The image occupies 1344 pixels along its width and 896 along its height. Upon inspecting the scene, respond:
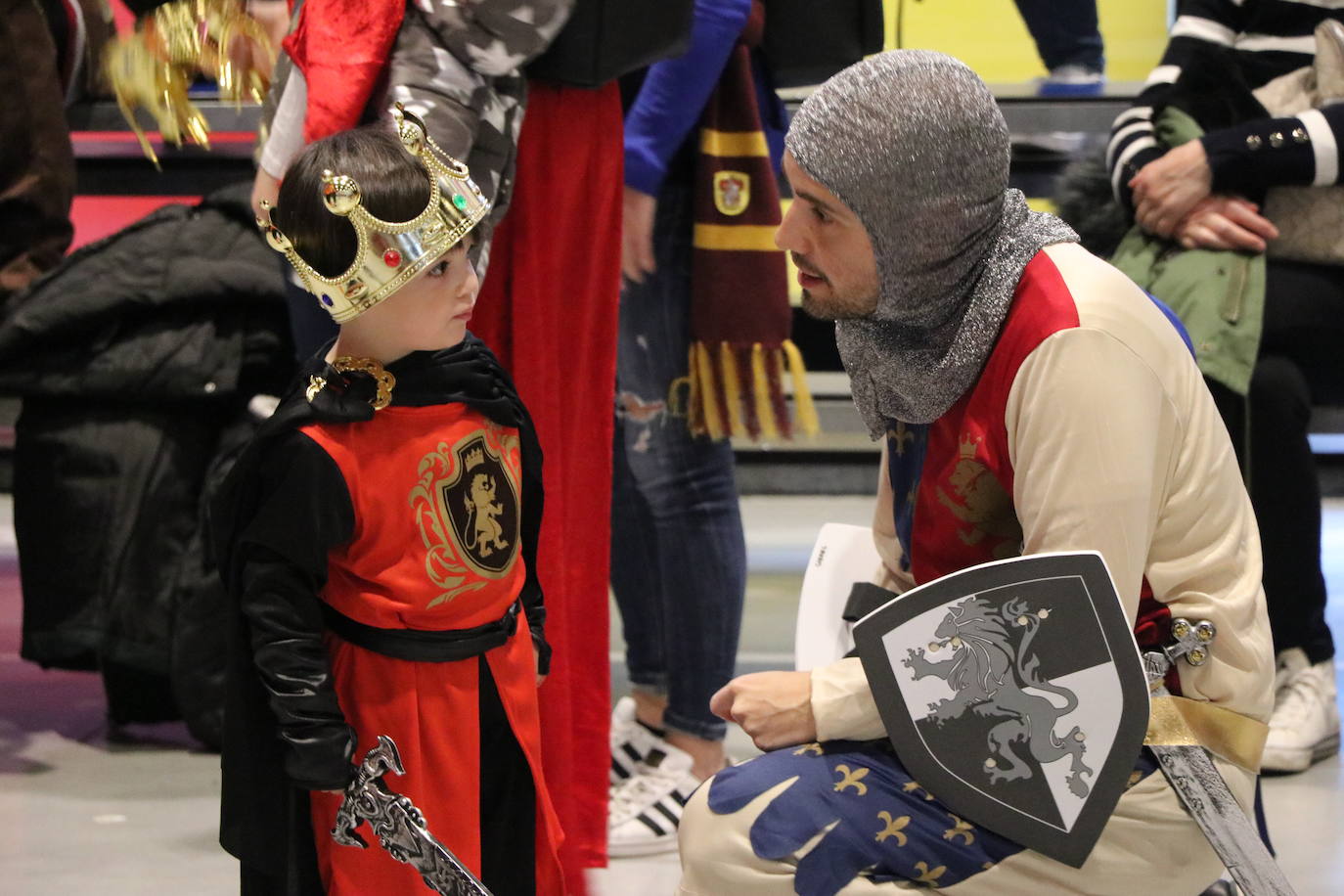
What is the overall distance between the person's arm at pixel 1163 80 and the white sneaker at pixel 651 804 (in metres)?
1.23

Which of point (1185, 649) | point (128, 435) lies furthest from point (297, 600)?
point (128, 435)

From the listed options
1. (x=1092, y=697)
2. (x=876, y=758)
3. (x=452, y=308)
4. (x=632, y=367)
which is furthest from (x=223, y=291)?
(x=1092, y=697)

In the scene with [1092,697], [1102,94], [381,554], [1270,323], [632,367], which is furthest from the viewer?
[1102,94]

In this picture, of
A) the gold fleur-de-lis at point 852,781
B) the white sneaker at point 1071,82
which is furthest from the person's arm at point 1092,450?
the white sneaker at point 1071,82

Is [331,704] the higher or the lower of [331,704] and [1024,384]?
the lower

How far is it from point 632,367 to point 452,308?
0.77 meters

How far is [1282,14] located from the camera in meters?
2.59

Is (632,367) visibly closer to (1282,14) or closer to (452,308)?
(452,308)

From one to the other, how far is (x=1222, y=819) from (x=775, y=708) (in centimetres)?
41

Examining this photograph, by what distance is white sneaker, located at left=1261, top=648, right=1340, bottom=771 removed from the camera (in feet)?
8.34

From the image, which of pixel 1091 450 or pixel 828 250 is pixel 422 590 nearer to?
pixel 828 250

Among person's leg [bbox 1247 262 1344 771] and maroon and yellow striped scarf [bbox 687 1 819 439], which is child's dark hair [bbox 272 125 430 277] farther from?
person's leg [bbox 1247 262 1344 771]

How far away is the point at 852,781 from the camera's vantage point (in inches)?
55.1

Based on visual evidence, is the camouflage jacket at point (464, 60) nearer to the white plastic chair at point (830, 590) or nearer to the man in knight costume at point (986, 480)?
the man in knight costume at point (986, 480)
